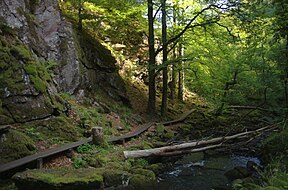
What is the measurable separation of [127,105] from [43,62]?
5.86 metres

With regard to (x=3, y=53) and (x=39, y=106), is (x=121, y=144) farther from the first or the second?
(x=3, y=53)

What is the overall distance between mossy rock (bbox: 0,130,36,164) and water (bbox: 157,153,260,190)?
366 centimetres

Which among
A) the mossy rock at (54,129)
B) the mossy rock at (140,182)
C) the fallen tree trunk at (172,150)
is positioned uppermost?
the mossy rock at (54,129)

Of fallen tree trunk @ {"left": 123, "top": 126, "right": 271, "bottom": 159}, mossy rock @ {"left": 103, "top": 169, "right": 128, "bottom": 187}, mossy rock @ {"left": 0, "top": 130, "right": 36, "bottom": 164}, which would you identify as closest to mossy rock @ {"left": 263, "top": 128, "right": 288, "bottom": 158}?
fallen tree trunk @ {"left": 123, "top": 126, "right": 271, "bottom": 159}

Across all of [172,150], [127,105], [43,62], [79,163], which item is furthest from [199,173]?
[43,62]

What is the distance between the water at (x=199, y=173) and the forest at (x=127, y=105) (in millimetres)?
39

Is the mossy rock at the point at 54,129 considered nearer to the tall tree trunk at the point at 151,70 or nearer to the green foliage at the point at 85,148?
the green foliage at the point at 85,148

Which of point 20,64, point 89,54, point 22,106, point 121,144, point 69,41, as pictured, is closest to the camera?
point 22,106

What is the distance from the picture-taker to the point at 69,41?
46.5 feet

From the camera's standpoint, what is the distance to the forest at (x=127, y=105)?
23.4ft

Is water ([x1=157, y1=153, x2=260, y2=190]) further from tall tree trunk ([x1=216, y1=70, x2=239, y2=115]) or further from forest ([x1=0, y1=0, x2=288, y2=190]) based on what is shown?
tall tree trunk ([x1=216, y1=70, x2=239, y2=115])

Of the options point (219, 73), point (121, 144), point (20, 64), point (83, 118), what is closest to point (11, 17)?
point (20, 64)

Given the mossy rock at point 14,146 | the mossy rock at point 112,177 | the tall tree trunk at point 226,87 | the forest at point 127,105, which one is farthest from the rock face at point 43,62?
the tall tree trunk at point 226,87

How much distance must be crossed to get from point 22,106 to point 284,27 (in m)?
8.28
